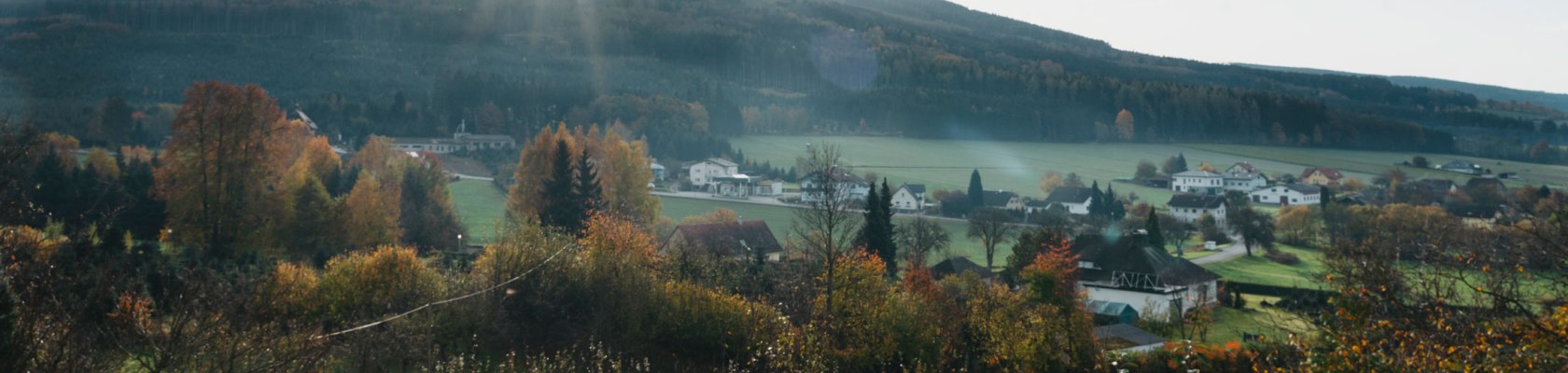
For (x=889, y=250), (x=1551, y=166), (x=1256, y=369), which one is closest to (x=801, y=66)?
(x=1551, y=166)

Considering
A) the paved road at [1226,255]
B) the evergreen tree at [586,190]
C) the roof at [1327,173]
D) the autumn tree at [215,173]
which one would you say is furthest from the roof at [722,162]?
the roof at [1327,173]

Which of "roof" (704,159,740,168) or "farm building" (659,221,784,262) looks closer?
"farm building" (659,221,784,262)

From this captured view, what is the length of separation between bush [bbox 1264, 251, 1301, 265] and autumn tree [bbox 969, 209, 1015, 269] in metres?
10.3

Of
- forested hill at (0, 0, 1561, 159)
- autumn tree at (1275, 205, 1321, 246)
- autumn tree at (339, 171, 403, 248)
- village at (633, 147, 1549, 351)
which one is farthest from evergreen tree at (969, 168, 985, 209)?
autumn tree at (339, 171, 403, 248)

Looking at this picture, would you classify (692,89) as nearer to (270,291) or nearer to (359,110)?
(359,110)

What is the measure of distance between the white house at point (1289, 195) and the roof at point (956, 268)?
29.7 meters

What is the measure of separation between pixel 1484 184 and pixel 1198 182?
1551cm

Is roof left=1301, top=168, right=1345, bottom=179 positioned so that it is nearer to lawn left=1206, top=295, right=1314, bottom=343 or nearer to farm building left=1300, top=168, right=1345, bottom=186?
farm building left=1300, top=168, right=1345, bottom=186

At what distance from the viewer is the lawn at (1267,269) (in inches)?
1547

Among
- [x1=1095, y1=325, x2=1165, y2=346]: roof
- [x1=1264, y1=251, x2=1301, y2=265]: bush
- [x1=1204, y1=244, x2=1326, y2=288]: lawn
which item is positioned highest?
[x1=1264, y1=251, x2=1301, y2=265]: bush

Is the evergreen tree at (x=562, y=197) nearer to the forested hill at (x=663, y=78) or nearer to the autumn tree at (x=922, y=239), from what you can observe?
the autumn tree at (x=922, y=239)

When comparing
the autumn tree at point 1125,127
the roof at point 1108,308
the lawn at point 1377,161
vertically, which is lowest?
the roof at point 1108,308

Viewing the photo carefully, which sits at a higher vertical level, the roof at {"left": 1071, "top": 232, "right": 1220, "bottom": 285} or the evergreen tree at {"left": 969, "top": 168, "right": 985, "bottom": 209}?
the evergreen tree at {"left": 969, "top": 168, "right": 985, "bottom": 209}

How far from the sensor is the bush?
4491 centimetres
